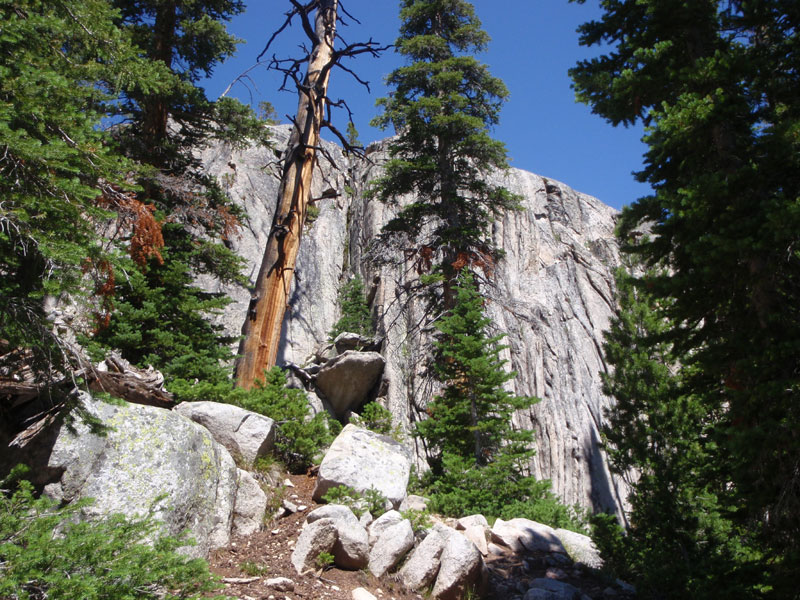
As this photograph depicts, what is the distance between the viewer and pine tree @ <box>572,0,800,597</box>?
15.3 ft

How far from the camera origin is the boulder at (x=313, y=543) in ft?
16.6

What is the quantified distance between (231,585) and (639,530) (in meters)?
6.66

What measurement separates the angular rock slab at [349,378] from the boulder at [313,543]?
423 inches

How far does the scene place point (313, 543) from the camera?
516 cm

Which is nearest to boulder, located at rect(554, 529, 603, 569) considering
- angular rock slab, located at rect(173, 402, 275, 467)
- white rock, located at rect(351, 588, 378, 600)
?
white rock, located at rect(351, 588, 378, 600)

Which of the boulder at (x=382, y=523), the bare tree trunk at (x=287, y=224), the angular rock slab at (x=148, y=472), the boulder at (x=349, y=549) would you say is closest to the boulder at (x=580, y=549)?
the boulder at (x=382, y=523)

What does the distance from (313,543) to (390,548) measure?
34.1 inches

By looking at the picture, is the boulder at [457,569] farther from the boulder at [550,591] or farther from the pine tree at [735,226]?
the pine tree at [735,226]

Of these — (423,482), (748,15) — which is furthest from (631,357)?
(748,15)

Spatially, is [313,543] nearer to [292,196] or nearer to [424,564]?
[424,564]

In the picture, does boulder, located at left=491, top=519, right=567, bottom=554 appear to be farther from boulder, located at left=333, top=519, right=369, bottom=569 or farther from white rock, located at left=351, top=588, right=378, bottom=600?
white rock, located at left=351, top=588, right=378, bottom=600

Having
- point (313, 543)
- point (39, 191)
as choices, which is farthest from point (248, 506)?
point (39, 191)

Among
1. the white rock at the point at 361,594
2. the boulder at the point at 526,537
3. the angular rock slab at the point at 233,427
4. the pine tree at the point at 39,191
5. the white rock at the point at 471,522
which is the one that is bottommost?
the white rock at the point at 361,594

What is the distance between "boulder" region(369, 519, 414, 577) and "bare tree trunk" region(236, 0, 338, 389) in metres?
4.03
